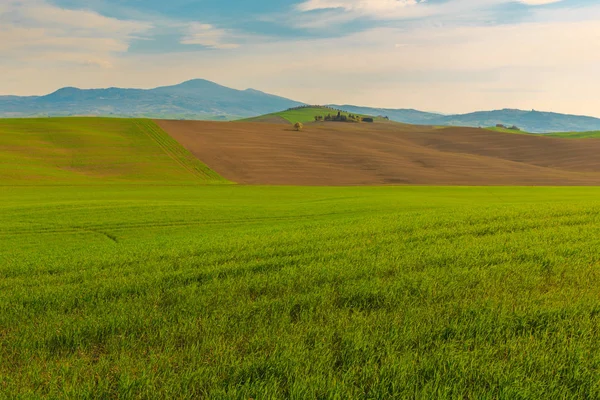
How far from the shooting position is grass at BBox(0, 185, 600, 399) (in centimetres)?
500

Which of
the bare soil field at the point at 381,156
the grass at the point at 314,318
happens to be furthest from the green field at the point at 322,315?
the bare soil field at the point at 381,156

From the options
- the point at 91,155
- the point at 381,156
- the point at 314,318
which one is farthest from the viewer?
the point at 381,156

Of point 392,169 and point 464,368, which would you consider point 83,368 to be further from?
point 392,169

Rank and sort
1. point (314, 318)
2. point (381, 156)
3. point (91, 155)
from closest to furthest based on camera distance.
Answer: point (314, 318)
point (91, 155)
point (381, 156)

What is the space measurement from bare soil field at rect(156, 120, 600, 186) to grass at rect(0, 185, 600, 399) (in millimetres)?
45870

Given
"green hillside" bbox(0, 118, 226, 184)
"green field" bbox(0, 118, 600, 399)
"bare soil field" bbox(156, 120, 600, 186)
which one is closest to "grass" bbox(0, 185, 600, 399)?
"green field" bbox(0, 118, 600, 399)

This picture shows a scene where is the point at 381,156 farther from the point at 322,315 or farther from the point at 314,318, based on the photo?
the point at 314,318

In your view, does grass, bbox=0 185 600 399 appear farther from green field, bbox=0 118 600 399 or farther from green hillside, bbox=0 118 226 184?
green hillside, bbox=0 118 226 184

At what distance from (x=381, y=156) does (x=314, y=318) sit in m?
79.2

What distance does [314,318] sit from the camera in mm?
6941

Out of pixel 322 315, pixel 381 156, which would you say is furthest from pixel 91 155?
pixel 322 315

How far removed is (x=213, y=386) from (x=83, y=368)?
185 cm

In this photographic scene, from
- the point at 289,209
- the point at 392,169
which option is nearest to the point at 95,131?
the point at 392,169

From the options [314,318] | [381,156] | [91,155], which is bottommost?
[314,318]
